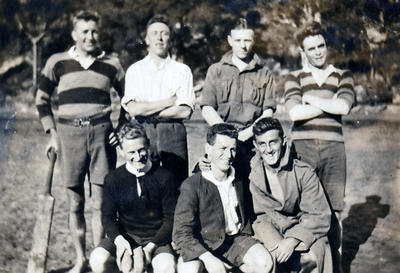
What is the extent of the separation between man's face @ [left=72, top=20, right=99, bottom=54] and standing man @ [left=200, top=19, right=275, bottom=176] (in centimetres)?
88

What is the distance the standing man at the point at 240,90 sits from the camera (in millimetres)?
3459

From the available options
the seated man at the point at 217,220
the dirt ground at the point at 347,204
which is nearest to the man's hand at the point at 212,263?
the seated man at the point at 217,220

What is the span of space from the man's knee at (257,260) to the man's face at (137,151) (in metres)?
0.82

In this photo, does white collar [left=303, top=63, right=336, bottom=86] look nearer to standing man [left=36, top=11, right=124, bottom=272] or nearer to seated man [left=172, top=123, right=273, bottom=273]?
seated man [left=172, top=123, right=273, bottom=273]

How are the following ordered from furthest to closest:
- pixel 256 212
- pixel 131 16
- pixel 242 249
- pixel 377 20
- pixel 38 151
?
1. pixel 38 151
2. pixel 131 16
3. pixel 377 20
4. pixel 256 212
5. pixel 242 249

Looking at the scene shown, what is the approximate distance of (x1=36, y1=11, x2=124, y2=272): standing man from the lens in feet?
11.7

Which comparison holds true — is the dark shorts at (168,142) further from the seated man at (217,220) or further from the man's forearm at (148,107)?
the seated man at (217,220)

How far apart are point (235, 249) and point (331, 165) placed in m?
1.03

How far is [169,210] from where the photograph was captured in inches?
119

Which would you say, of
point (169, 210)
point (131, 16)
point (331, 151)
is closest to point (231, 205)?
point (169, 210)

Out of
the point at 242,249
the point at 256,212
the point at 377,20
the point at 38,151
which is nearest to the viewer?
the point at 242,249

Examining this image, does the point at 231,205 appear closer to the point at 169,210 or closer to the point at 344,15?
the point at 169,210

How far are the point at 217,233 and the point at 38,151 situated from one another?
376 cm

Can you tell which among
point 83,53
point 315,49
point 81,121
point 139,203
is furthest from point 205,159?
point 83,53
